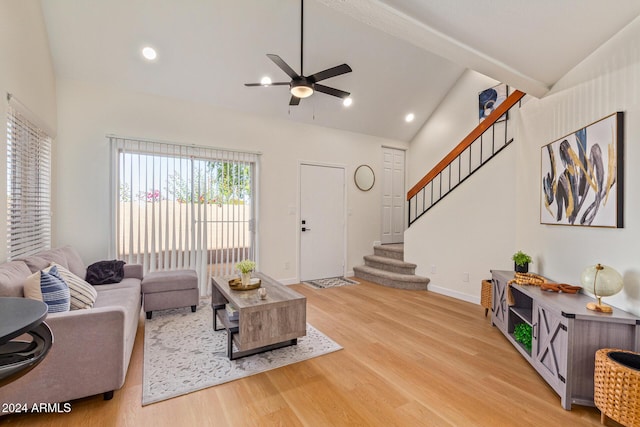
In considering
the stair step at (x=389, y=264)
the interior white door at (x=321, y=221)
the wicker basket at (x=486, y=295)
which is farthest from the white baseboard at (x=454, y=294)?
the interior white door at (x=321, y=221)

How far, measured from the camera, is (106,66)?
3609 mm

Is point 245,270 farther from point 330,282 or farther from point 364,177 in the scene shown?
point 364,177

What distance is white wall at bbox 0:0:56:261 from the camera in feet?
7.74

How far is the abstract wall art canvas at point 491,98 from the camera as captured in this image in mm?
4659

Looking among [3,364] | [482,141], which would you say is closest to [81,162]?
[3,364]

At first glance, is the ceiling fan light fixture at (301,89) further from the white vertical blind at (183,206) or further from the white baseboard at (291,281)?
the white baseboard at (291,281)

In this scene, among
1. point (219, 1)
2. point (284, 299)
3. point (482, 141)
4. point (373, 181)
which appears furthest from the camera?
point (373, 181)

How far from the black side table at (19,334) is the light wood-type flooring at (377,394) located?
1.04 m

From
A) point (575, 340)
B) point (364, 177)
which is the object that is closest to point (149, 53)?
point (364, 177)

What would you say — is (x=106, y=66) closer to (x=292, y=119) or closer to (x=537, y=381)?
(x=292, y=119)

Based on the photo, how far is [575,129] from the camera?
2.58 metres

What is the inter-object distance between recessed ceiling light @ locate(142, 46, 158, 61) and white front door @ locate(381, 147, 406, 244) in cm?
434

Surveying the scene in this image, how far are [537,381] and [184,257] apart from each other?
13.6 ft

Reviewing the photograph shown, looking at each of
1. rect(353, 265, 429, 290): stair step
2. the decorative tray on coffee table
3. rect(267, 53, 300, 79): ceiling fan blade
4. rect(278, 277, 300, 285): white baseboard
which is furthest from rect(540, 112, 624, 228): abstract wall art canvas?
rect(278, 277, 300, 285): white baseboard
